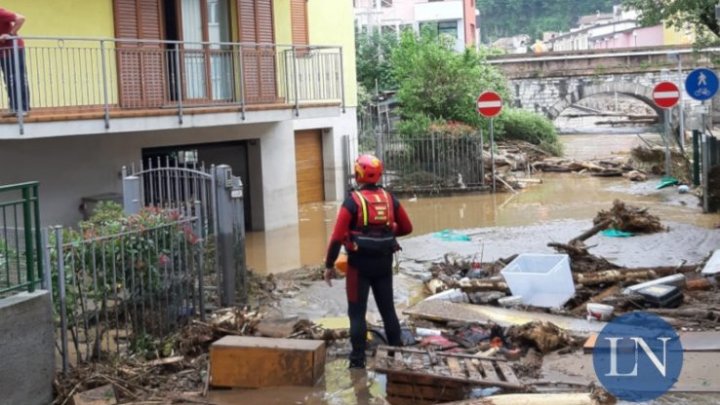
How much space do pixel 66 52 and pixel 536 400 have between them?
1042 cm

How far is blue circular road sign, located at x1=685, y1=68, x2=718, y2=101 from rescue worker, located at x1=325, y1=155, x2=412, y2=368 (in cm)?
1112

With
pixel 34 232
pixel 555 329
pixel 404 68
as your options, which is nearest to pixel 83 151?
pixel 34 232

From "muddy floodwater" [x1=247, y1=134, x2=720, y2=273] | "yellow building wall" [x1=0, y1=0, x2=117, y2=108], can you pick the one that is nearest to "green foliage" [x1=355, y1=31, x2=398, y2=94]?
"muddy floodwater" [x1=247, y1=134, x2=720, y2=273]

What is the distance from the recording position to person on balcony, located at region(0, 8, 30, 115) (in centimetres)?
1274

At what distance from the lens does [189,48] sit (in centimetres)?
1659

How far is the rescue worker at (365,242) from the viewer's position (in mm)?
8000

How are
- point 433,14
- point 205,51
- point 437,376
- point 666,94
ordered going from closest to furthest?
1. point 437,376
2. point 205,51
3. point 666,94
4. point 433,14

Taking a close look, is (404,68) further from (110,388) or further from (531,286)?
(110,388)

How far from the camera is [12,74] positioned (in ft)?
42.4

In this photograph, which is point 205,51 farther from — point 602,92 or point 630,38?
point 630,38

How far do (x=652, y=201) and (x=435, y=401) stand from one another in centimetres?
1553

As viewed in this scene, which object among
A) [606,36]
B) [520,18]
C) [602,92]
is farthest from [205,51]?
[520,18]

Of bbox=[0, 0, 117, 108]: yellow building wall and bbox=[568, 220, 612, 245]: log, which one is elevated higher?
bbox=[0, 0, 117, 108]: yellow building wall

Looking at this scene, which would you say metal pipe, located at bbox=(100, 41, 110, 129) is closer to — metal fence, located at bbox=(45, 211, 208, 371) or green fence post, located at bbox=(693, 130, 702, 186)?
metal fence, located at bbox=(45, 211, 208, 371)
